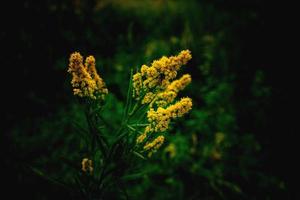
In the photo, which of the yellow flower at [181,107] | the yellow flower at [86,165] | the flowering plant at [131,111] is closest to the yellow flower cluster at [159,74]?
the flowering plant at [131,111]

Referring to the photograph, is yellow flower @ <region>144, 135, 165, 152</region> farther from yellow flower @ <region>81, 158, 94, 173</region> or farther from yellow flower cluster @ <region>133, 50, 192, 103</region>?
yellow flower @ <region>81, 158, 94, 173</region>

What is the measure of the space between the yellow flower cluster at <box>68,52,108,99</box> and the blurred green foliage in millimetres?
305

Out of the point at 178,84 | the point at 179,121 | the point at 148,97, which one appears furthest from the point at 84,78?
the point at 179,121

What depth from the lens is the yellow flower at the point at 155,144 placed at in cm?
162

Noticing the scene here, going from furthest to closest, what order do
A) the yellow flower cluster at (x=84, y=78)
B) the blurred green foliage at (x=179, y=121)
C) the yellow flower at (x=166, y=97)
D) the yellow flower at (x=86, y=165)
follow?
the blurred green foliage at (x=179, y=121) < the yellow flower at (x=86, y=165) < the yellow flower at (x=166, y=97) < the yellow flower cluster at (x=84, y=78)

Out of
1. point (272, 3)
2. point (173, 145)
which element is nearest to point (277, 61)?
point (272, 3)

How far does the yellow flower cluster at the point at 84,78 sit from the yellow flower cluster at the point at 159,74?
0.20 metres

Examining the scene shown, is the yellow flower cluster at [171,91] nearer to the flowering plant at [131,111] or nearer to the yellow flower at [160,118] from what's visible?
the flowering plant at [131,111]

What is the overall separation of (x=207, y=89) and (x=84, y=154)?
216 centimetres

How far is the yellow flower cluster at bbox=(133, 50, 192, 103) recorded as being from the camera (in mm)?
1480

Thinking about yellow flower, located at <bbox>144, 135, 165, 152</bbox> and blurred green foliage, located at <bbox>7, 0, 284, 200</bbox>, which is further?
blurred green foliage, located at <bbox>7, 0, 284, 200</bbox>

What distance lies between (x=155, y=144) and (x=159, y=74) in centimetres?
40

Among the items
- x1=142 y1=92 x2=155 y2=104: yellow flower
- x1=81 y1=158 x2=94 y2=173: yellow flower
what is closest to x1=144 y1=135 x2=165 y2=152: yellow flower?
x1=142 y1=92 x2=155 y2=104: yellow flower

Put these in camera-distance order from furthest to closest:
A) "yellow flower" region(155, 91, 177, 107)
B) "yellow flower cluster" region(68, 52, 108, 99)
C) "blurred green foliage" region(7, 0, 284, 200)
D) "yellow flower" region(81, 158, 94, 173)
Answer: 1. "blurred green foliage" region(7, 0, 284, 200)
2. "yellow flower" region(81, 158, 94, 173)
3. "yellow flower" region(155, 91, 177, 107)
4. "yellow flower cluster" region(68, 52, 108, 99)
